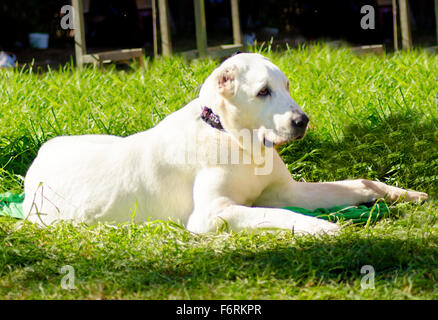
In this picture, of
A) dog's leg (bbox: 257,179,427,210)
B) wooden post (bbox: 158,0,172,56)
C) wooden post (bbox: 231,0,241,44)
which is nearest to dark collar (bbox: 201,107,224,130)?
dog's leg (bbox: 257,179,427,210)

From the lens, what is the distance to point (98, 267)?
3221 mm

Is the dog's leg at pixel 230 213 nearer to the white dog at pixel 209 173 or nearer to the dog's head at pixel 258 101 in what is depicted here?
the white dog at pixel 209 173

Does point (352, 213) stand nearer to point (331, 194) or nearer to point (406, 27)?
point (331, 194)

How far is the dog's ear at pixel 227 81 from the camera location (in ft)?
11.5

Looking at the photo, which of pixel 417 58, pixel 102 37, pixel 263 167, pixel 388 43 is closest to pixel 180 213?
pixel 263 167

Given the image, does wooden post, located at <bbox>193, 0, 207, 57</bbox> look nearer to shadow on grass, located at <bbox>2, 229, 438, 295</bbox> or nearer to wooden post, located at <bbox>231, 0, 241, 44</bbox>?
wooden post, located at <bbox>231, 0, 241, 44</bbox>

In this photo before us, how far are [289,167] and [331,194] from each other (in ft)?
2.69

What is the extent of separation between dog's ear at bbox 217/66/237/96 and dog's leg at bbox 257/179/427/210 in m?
0.74

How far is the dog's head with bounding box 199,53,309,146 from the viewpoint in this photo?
3395 millimetres

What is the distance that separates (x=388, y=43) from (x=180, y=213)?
795 centimetres

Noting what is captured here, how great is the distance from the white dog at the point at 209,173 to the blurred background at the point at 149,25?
7531 millimetres

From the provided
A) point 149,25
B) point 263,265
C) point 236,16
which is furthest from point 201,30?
point 149,25

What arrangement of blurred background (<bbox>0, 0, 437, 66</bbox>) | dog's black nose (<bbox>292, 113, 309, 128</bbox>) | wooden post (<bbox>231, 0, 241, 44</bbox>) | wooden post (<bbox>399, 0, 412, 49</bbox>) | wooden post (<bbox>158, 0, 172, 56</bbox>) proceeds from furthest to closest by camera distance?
blurred background (<bbox>0, 0, 437, 66</bbox>) → wooden post (<bbox>231, 0, 241, 44</bbox>) → wooden post (<bbox>158, 0, 172, 56</bbox>) → wooden post (<bbox>399, 0, 412, 49</bbox>) → dog's black nose (<bbox>292, 113, 309, 128</bbox>)

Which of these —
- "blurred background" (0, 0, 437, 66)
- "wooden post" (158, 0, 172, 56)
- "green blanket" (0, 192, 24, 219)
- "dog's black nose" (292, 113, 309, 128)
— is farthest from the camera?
"blurred background" (0, 0, 437, 66)
